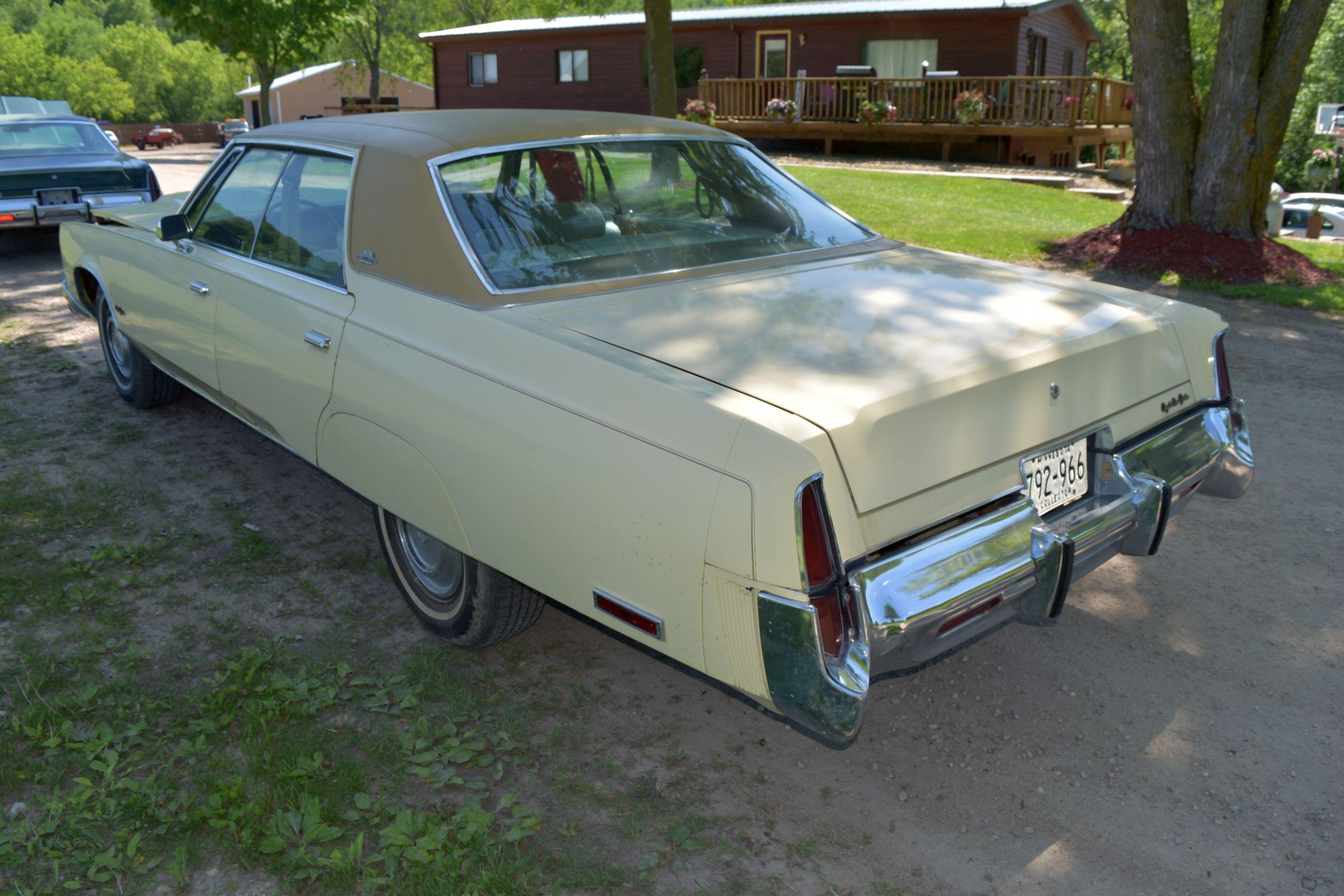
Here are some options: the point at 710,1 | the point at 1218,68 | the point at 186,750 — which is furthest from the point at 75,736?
the point at 710,1

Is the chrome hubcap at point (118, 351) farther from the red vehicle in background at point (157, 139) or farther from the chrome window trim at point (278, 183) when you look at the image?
the red vehicle in background at point (157, 139)

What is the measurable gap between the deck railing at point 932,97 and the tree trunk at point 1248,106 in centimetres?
1255

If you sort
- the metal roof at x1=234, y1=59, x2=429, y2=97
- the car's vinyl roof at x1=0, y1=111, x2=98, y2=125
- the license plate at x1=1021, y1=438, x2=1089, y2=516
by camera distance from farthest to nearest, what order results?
1. the metal roof at x1=234, y1=59, x2=429, y2=97
2. the car's vinyl roof at x1=0, y1=111, x2=98, y2=125
3. the license plate at x1=1021, y1=438, x2=1089, y2=516

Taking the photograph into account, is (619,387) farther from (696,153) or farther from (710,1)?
(710,1)

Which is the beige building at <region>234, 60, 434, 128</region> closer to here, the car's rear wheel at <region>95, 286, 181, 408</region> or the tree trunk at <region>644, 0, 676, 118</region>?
the tree trunk at <region>644, 0, 676, 118</region>

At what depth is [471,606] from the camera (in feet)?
10.9

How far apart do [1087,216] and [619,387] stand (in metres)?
14.5

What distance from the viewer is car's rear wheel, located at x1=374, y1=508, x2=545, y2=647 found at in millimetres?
3256

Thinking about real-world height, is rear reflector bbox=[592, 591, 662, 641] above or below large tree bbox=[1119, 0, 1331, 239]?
below

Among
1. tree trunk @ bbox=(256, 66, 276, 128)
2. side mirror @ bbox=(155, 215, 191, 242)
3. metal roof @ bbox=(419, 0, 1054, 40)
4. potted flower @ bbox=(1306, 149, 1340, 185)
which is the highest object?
metal roof @ bbox=(419, 0, 1054, 40)

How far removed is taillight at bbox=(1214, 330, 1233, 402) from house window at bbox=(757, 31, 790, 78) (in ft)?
84.8

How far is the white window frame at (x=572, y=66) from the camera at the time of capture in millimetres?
30891

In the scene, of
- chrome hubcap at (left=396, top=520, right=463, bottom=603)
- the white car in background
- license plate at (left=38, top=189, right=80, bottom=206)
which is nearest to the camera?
chrome hubcap at (left=396, top=520, right=463, bottom=603)

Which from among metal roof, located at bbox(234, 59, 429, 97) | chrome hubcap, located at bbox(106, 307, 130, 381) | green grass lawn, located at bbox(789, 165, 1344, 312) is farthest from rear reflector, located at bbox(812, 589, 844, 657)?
metal roof, located at bbox(234, 59, 429, 97)
